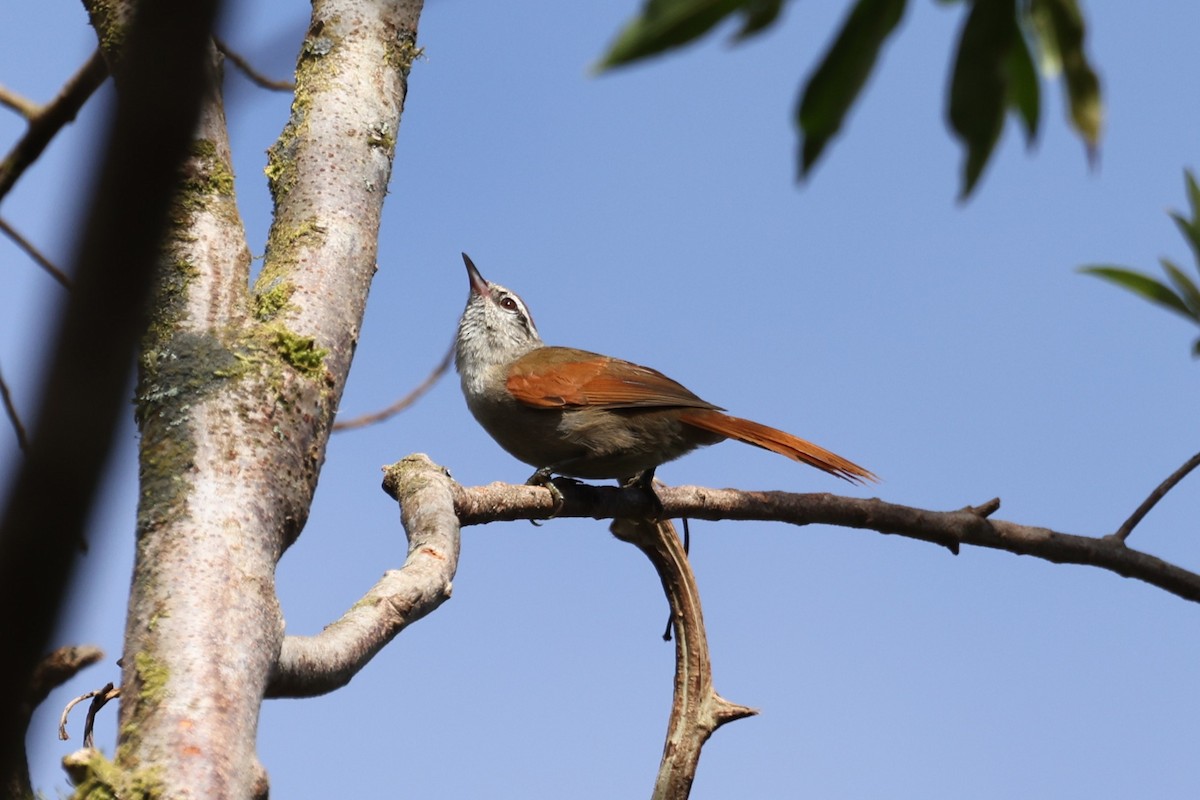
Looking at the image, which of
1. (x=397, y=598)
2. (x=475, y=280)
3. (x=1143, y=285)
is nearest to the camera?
(x=1143, y=285)

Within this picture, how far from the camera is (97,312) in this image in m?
0.68

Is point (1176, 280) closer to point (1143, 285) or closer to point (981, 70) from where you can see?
point (1143, 285)

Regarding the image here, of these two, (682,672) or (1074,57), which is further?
(682,672)

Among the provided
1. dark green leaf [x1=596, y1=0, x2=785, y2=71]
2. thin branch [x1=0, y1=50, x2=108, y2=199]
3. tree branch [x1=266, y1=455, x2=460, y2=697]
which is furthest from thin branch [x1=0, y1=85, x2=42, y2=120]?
dark green leaf [x1=596, y1=0, x2=785, y2=71]

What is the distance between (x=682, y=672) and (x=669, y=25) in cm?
341

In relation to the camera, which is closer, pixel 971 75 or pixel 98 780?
pixel 971 75

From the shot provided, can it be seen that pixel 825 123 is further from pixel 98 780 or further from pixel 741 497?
pixel 741 497

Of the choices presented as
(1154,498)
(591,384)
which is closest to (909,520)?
(1154,498)

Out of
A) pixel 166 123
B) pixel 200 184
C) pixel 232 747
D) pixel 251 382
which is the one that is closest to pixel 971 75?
pixel 166 123

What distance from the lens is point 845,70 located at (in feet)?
3.98

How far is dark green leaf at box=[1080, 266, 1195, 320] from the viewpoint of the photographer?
221 cm

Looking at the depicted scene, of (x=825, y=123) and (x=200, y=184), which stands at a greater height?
(x=200, y=184)

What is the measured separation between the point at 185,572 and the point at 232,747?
0.41 m

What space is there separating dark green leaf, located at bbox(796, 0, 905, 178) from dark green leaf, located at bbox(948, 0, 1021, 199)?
0.08 metres
